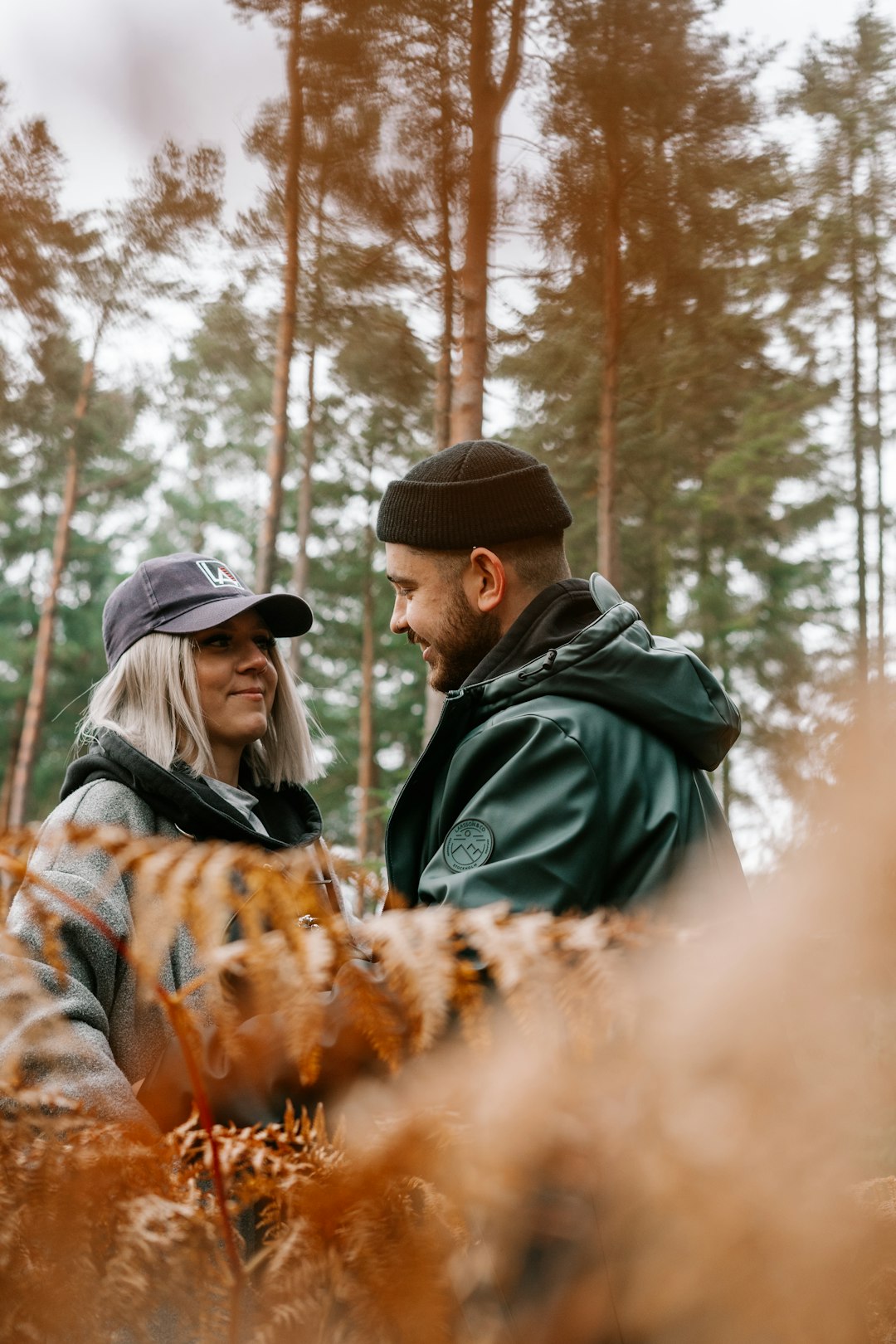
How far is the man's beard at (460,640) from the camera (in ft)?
9.45

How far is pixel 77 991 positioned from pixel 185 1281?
117cm

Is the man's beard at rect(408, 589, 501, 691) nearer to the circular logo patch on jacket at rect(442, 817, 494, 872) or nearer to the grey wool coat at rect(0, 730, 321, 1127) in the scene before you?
the grey wool coat at rect(0, 730, 321, 1127)

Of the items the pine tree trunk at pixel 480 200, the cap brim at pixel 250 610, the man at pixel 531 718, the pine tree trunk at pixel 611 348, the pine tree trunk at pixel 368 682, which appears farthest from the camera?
the pine tree trunk at pixel 368 682

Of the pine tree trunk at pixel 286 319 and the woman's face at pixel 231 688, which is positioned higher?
the pine tree trunk at pixel 286 319

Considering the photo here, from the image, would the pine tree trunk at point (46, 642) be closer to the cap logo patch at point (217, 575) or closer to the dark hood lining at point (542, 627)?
the cap logo patch at point (217, 575)

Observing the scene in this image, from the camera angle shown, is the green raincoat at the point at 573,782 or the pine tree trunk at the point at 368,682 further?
the pine tree trunk at the point at 368,682

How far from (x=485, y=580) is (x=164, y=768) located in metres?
1.09

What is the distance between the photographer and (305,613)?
358 centimetres

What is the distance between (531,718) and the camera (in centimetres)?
214

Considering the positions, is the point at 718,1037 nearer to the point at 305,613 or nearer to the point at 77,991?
the point at 77,991

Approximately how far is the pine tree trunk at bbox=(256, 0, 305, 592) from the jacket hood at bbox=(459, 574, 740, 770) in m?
7.43

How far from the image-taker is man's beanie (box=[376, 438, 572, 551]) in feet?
9.50

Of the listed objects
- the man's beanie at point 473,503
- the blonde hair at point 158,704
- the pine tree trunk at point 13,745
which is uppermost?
the man's beanie at point 473,503

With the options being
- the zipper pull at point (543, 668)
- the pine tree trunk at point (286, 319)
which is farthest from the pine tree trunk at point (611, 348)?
the zipper pull at point (543, 668)
